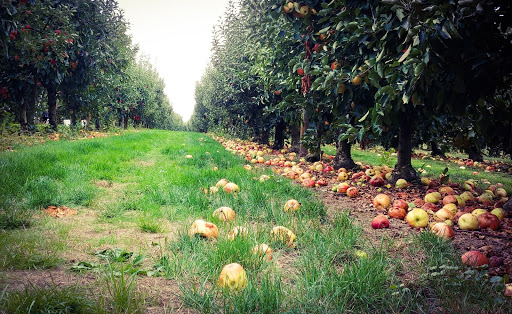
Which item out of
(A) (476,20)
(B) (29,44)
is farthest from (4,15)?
(A) (476,20)

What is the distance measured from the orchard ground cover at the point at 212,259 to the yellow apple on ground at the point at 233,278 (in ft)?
0.14

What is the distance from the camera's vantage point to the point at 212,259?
1.83 metres

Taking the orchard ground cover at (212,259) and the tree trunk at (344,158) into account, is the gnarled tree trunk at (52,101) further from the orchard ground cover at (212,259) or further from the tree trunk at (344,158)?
the tree trunk at (344,158)

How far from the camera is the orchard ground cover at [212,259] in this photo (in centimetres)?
143

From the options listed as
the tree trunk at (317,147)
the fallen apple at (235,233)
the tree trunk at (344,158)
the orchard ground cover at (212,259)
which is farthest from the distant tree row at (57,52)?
the tree trunk at (344,158)

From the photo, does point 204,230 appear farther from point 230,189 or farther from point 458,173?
point 458,173

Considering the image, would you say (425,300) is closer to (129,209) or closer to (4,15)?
(129,209)

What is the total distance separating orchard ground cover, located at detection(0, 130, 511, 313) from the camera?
4.70 ft

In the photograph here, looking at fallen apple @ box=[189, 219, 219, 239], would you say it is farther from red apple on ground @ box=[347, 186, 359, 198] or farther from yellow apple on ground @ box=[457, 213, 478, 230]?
red apple on ground @ box=[347, 186, 359, 198]

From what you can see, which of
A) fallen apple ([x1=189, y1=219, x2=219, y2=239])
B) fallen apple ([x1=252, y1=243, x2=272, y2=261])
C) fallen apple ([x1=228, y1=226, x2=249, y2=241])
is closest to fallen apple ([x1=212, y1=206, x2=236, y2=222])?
fallen apple ([x1=189, y1=219, x2=219, y2=239])

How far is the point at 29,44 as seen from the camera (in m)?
7.06

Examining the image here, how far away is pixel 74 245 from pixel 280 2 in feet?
14.8

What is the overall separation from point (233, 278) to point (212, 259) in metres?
0.29

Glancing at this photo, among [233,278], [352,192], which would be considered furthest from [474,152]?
[233,278]
